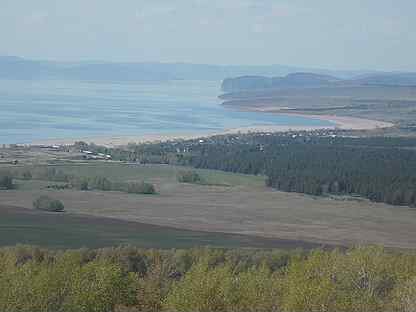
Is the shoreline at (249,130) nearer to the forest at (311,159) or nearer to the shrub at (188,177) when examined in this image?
the forest at (311,159)

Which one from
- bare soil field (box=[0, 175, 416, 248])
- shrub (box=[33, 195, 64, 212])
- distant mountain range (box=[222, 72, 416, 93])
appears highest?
distant mountain range (box=[222, 72, 416, 93])

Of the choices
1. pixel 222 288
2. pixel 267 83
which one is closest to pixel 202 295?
pixel 222 288

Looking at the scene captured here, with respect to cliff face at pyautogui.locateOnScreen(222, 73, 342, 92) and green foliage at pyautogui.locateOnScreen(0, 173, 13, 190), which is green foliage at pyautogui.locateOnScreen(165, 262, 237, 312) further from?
cliff face at pyautogui.locateOnScreen(222, 73, 342, 92)

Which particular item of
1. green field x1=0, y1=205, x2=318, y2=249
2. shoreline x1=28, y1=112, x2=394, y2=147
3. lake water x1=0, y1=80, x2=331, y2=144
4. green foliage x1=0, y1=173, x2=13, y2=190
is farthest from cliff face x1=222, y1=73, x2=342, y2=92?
green field x1=0, y1=205, x2=318, y2=249

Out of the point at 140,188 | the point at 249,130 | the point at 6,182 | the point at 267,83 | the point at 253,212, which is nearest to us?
the point at 253,212

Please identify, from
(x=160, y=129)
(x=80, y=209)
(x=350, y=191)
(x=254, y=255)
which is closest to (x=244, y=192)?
(x=350, y=191)

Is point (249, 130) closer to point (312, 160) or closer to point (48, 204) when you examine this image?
point (312, 160)
